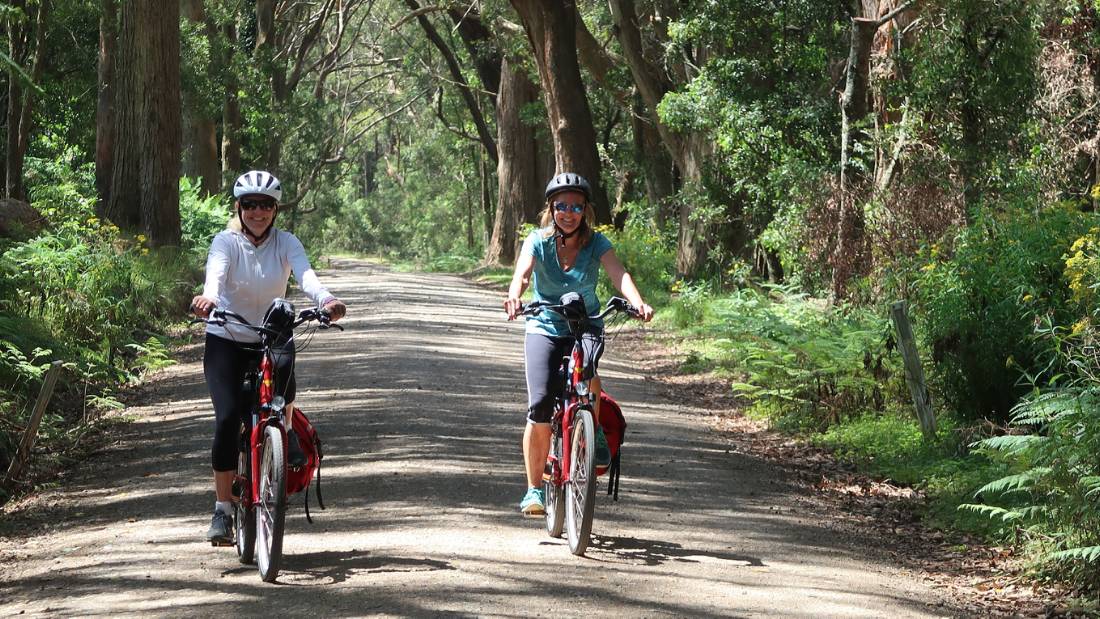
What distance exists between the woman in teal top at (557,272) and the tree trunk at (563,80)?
64.8 feet

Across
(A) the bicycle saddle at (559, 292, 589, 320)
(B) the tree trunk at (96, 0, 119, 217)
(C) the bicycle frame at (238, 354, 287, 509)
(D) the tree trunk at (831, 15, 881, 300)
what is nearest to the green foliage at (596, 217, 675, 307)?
(D) the tree trunk at (831, 15, 881, 300)

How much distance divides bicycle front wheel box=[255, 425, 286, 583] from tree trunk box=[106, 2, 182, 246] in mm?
15987

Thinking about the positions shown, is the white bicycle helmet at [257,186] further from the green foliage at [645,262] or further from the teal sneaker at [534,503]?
the green foliage at [645,262]

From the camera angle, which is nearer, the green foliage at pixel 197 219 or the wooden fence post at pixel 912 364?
the wooden fence post at pixel 912 364

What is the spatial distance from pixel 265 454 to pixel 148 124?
1633 cm

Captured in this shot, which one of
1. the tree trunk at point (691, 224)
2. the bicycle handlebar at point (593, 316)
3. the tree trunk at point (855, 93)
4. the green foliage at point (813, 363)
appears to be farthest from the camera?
the tree trunk at point (691, 224)

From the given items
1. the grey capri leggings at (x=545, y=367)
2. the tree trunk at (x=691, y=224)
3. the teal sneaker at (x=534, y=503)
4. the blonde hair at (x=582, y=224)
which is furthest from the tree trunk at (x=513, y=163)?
the grey capri leggings at (x=545, y=367)

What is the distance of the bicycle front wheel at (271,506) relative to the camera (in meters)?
6.33

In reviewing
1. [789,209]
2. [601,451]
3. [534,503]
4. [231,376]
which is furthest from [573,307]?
[789,209]

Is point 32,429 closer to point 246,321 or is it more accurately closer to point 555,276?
point 246,321

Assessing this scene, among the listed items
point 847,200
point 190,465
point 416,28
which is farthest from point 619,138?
point 190,465

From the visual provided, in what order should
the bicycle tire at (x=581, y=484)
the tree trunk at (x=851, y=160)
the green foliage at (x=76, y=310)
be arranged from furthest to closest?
1. the tree trunk at (x=851, y=160)
2. the green foliage at (x=76, y=310)
3. the bicycle tire at (x=581, y=484)

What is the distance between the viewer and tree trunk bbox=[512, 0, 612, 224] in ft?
88.7

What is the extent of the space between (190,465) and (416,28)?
165ft
